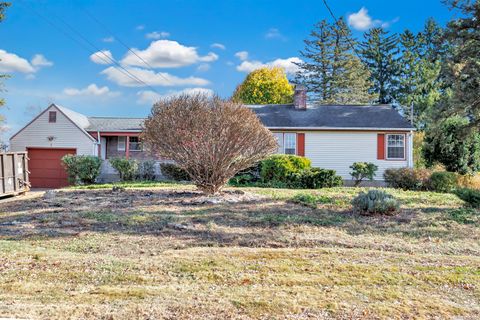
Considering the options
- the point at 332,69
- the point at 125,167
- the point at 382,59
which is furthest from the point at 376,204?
the point at 382,59

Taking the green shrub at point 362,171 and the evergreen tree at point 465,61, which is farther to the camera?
the green shrub at point 362,171

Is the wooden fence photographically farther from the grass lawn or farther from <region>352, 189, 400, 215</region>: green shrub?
<region>352, 189, 400, 215</region>: green shrub

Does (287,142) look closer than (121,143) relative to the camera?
Yes

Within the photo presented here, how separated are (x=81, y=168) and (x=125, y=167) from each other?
2101 mm

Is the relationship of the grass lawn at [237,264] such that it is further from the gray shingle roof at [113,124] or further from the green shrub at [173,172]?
the gray shingle roof at [113,124]

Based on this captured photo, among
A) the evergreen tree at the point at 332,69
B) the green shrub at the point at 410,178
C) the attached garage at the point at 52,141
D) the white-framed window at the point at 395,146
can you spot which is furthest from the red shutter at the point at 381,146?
the evergreen tree at the point at 332,69

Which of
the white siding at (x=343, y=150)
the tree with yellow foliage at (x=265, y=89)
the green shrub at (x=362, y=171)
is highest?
the tree with yellow foliage at (x=265, y=89)

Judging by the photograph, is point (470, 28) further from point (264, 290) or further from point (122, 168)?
point (122, 168)

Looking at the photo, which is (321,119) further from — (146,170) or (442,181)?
(146,170)

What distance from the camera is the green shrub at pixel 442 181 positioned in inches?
586

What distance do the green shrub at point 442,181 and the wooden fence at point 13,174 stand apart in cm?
1613

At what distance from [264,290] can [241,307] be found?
1.65 feet

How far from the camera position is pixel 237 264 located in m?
4.74

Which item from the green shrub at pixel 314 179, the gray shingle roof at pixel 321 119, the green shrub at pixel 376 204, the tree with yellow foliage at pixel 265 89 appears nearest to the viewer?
the green shrub at pixel 376 204
